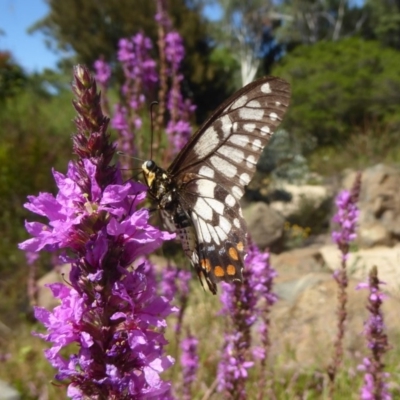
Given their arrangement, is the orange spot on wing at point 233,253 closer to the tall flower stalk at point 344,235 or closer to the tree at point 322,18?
the tall flower stalk at point 344,235

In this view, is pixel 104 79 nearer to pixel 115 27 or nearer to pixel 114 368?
pixel 114 368

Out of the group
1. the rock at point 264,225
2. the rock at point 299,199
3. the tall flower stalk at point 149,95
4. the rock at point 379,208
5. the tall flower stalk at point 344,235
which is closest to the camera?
the tall flower stalk at point 344,235

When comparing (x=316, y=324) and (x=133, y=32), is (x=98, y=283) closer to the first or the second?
(x=316, y=324)

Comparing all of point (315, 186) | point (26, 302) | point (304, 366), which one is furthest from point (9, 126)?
point (304, 366)

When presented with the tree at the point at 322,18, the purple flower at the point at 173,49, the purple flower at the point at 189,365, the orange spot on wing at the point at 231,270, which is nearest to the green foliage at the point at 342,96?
the tree at the point at 322,18

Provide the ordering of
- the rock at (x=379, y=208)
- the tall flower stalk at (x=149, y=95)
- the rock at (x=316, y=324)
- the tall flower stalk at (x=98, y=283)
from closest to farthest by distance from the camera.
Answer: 1. the tall flower stalk at (x=98, y=283)
2. the tall flower stalk at (x=149, y=95)
3. the rock at (x=316, y=324)
4. the rock at (x=379, y=208)

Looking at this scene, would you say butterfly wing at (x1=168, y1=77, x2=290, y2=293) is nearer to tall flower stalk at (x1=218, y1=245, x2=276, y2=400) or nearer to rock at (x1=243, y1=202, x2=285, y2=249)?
tall flower stalk at (x1=218, y1=245, x2=276, y2=400)

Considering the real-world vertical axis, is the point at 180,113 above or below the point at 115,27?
below

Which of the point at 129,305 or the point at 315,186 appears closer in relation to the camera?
the point at 129,305
